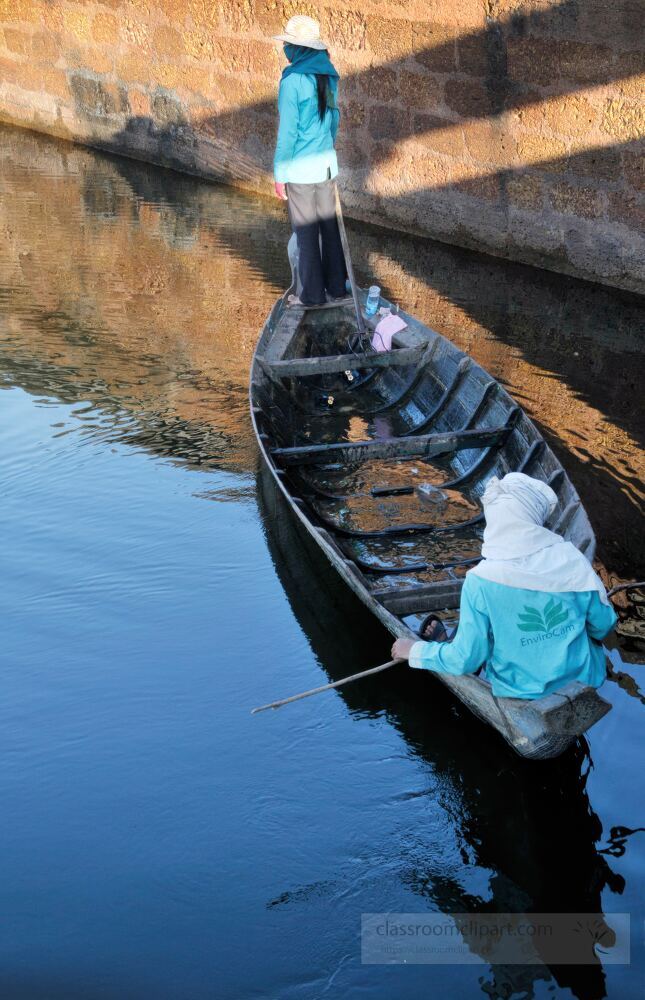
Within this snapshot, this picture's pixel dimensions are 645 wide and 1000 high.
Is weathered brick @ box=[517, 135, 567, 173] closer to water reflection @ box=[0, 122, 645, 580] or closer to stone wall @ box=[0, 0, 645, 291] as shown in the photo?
stone wall @ box=[0, 0, 645, 291]

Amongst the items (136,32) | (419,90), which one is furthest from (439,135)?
(136,32)

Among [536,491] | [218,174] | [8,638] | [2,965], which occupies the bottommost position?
[2,965]

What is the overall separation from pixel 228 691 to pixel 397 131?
403 inches

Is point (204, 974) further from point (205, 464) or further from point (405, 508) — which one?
point (205, 464)

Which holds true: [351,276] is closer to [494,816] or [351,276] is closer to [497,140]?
[497,140]

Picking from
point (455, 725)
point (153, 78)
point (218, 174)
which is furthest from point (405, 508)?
point (153, 78)

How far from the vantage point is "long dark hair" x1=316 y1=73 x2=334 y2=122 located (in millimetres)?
8586

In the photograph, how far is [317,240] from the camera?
954 cm

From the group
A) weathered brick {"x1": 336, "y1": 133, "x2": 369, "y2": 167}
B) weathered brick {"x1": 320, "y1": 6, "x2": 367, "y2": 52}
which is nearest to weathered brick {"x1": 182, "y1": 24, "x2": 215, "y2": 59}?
weathered brick {"x1": 320, "y1": 6, "x2": 367, "y2": 52}

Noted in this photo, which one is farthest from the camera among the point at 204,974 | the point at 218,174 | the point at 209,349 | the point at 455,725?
the point at 218,174

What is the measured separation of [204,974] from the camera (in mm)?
4113

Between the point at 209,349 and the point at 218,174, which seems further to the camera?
the point at 218,174

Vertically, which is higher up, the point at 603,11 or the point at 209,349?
the point at 603,11
